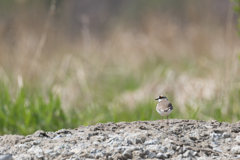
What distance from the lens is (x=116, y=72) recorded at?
8.12m

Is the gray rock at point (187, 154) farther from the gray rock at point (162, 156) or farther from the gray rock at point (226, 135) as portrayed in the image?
the gray rock at point (226, 135)

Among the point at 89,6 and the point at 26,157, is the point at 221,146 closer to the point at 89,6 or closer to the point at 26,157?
the point at 26,157

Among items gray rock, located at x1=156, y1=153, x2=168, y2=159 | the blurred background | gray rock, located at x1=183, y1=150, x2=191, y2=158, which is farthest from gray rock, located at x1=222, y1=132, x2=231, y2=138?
the blurred background

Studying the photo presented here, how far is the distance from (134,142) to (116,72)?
6120mm

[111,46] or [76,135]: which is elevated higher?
[111,46]

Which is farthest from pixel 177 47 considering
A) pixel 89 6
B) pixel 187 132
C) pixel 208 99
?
pixel 89 6

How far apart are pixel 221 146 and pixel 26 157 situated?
3.57 feet

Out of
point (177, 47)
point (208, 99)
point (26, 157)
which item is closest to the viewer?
point (26, 157)

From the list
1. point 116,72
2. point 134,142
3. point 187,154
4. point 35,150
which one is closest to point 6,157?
point 35,150

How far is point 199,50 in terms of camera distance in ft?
25.6

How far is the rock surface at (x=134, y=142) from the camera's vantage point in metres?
1.94

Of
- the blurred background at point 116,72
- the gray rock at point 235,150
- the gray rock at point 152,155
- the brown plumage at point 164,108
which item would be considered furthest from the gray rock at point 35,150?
the blurred background at point 116,72

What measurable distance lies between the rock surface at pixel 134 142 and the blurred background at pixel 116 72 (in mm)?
716

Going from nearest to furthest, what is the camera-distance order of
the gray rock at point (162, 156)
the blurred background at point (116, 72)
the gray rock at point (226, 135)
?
the gray rock at point (162, 156) < the gray rock at point (226, 135) < the blurred background at point (116, 72)
